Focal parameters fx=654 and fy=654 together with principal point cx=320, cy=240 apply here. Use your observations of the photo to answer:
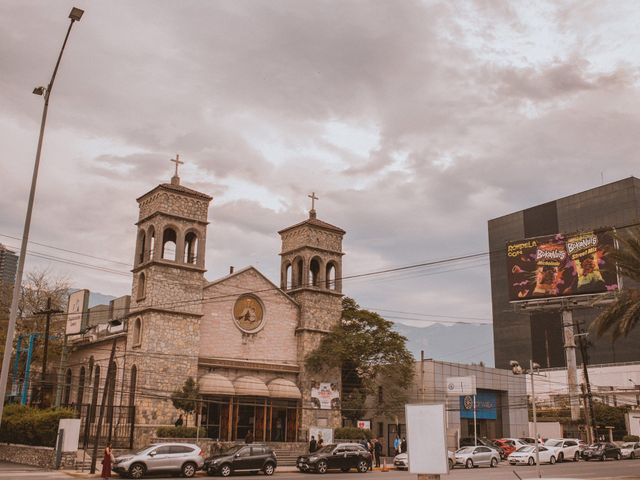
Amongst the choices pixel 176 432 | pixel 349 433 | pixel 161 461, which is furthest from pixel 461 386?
pixel 161 461

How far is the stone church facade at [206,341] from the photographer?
41.7 meters

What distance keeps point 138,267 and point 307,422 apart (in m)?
16.3

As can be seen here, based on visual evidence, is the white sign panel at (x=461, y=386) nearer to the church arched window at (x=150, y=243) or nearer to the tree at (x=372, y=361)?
the tree at (x=372, y=361)

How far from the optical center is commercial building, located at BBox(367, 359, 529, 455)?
52812 millimetres

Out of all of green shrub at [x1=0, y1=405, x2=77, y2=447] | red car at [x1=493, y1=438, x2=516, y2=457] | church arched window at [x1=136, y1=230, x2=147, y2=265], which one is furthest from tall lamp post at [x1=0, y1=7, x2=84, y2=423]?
red car at [x1=493, y1=438, x2=516, y2=457]

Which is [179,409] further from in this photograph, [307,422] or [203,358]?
[307,422]

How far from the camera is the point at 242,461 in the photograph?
30375 mm

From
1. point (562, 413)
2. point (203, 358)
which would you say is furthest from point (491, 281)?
point (203, 358)

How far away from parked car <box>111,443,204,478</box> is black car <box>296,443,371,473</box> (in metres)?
5.82

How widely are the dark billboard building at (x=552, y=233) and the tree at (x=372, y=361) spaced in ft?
143

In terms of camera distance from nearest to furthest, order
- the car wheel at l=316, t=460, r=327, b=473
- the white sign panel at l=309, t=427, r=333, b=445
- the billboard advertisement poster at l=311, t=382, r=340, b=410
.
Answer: the car wheel at l=316, t=460, r=327, b=473 → the white sign panel at l=309, t=427, r=333, b=445 → the billboard advertisement poster at l=311, t=382, r=340, b=410

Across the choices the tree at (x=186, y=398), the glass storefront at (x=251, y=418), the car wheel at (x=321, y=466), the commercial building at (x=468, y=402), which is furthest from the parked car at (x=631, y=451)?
the tree at (x=186, y=398)

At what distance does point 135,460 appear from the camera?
2773 cm

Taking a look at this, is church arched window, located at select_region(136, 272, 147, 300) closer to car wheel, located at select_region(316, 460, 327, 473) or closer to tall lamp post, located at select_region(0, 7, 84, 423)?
car wheel, located at select_region(316, 460, 327, 473)
